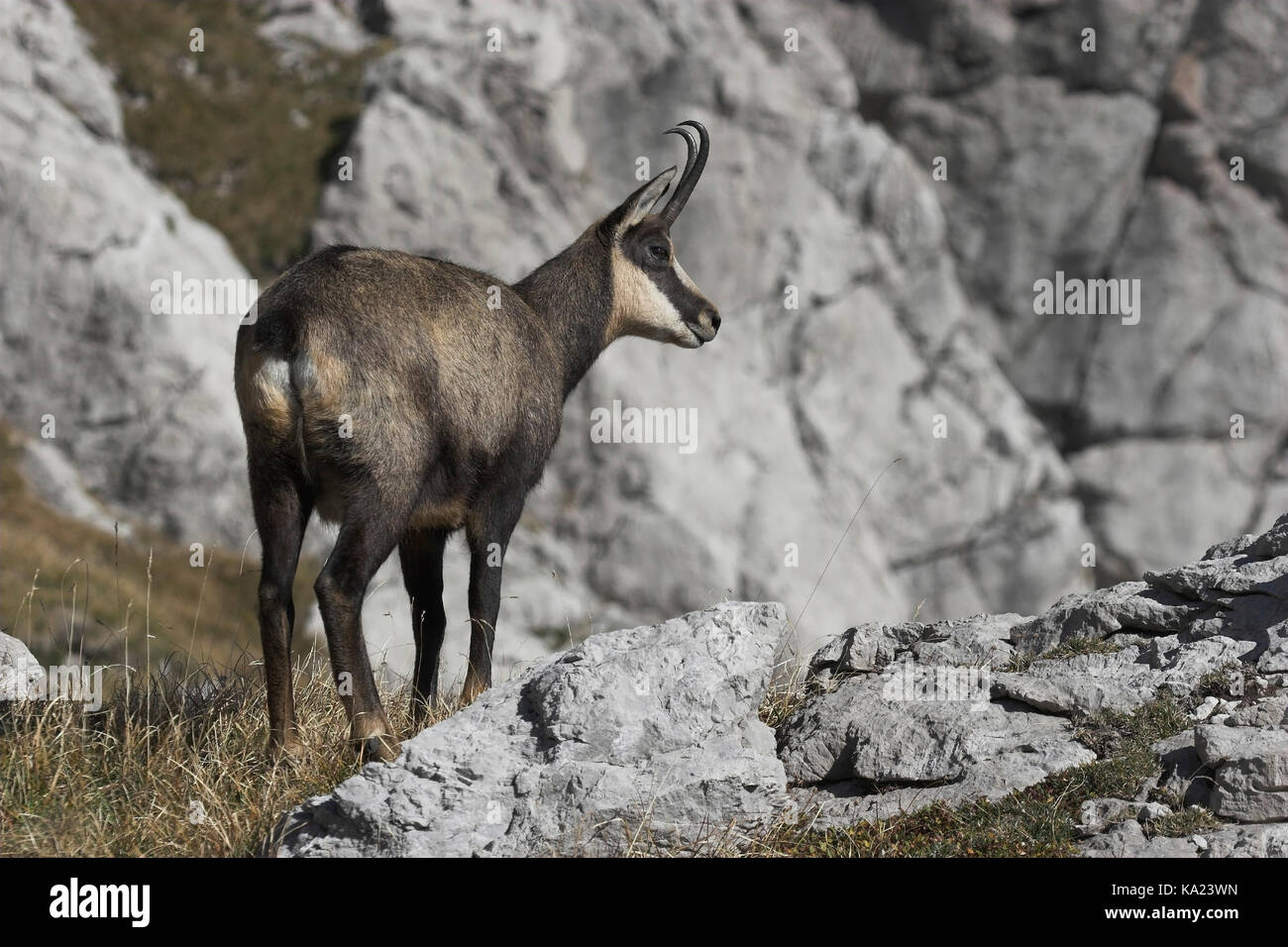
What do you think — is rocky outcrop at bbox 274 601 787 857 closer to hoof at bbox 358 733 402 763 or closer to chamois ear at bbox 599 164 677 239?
hoof at bbox 358 733 402 763

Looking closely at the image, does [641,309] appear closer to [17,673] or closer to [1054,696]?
[1054,696]

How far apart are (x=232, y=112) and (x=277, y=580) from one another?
31.7 m

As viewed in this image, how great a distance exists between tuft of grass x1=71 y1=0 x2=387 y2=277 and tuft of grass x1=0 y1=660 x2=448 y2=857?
27874mm

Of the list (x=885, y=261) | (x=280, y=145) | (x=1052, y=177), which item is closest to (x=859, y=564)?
(x=885, y=261)

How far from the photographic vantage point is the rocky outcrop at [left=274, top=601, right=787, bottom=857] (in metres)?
5.67

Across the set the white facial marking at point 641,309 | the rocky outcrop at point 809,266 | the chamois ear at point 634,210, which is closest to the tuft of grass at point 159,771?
the white facial marking at point 641,309

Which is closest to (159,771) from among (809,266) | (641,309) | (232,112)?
(641,309)

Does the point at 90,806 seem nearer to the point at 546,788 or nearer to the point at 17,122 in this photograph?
the point at 546,788

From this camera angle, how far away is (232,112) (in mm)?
35219

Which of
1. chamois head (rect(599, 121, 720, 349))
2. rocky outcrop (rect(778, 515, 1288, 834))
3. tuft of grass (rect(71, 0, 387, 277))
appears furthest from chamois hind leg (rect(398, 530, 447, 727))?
tuft of grass (rect(71, 0, 387, 277))

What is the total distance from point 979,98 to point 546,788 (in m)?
41.6

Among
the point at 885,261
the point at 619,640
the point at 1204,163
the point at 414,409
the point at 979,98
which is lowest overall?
the point at 619,640

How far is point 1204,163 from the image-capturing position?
41500 mm
